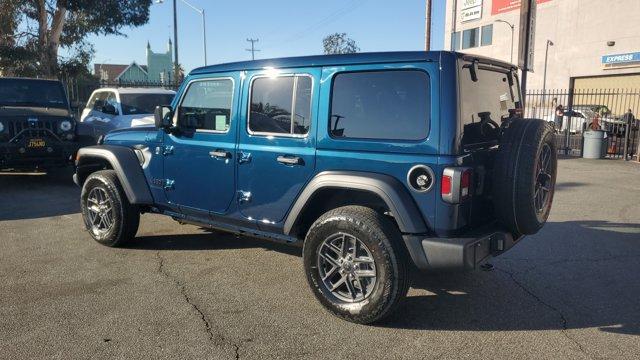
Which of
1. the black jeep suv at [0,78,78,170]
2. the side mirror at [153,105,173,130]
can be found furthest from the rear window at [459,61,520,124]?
the black jeep suv at [0,78,78,170]

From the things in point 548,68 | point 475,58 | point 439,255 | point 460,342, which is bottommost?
point 460,342

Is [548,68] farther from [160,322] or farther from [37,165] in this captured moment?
[160,322]

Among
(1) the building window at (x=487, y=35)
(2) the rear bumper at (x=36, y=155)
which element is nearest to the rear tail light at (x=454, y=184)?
(2) the rear bumper at (x=36, y=155)

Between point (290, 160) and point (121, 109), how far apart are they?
7.95m

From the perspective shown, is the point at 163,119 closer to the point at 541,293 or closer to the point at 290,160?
the point at 290,160

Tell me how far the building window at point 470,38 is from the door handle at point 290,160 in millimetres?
52487

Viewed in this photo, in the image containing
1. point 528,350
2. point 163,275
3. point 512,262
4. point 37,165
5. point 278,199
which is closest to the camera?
point 528,350

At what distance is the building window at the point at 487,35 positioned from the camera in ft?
165

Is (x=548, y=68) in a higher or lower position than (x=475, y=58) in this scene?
higher

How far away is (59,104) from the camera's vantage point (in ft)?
33.3

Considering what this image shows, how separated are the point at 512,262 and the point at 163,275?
3.41 metres

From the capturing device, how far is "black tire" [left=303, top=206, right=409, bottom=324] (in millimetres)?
3477

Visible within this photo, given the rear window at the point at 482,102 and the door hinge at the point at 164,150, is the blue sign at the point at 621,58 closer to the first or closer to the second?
the rear window at the point at 482,102

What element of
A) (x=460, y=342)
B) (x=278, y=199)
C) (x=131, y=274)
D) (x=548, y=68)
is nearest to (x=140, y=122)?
(x=131, y=274)
